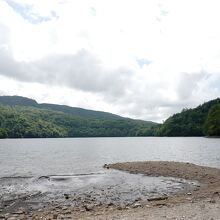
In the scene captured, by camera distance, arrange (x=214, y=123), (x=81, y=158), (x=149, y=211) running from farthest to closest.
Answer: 1. (x=214, y=123)
2. (x=81, y=158)
3. (x=149, y=211)

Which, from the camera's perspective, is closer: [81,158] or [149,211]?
[149,211]

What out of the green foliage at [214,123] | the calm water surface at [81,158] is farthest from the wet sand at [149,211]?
the green foliage at [214,123]

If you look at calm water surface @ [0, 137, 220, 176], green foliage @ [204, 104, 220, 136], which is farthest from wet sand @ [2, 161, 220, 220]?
green foliage @ [204, 104, 220, 136]

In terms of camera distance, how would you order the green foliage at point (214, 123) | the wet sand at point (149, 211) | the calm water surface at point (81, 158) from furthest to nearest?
1. the green foliage at point (214, 123)
2. the calm water surface at point (81, 158)
3. the wet sand at point (149, 211)

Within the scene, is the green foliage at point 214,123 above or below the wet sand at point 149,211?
above

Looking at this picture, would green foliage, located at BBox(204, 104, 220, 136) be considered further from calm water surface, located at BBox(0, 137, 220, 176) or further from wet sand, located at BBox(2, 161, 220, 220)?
wet sand, located at BBox(2, 161, 220, 220)

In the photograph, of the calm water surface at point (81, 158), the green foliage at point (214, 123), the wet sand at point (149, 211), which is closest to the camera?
the wet sand at point (149, 211)

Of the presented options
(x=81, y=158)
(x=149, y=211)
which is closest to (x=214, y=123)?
(x=81, y=158)

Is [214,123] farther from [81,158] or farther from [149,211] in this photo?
[149,211]

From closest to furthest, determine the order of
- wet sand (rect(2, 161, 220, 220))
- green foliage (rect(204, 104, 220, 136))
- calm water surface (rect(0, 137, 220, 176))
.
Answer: wet sand (rect(2, 161, 220, 220))
calm water surface (rect(0, 137, 220, 176))
green foliage (rect(204, 104, 220, 136))

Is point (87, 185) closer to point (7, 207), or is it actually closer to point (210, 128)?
point (7, 207)

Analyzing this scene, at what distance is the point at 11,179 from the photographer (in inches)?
1545

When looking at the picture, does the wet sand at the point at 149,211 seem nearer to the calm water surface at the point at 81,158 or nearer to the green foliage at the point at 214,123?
the calm water surface at the point at 81,158

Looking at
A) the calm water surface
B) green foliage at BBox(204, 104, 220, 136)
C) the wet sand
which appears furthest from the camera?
green foliage at BBox(204, 104, 220, 136)
